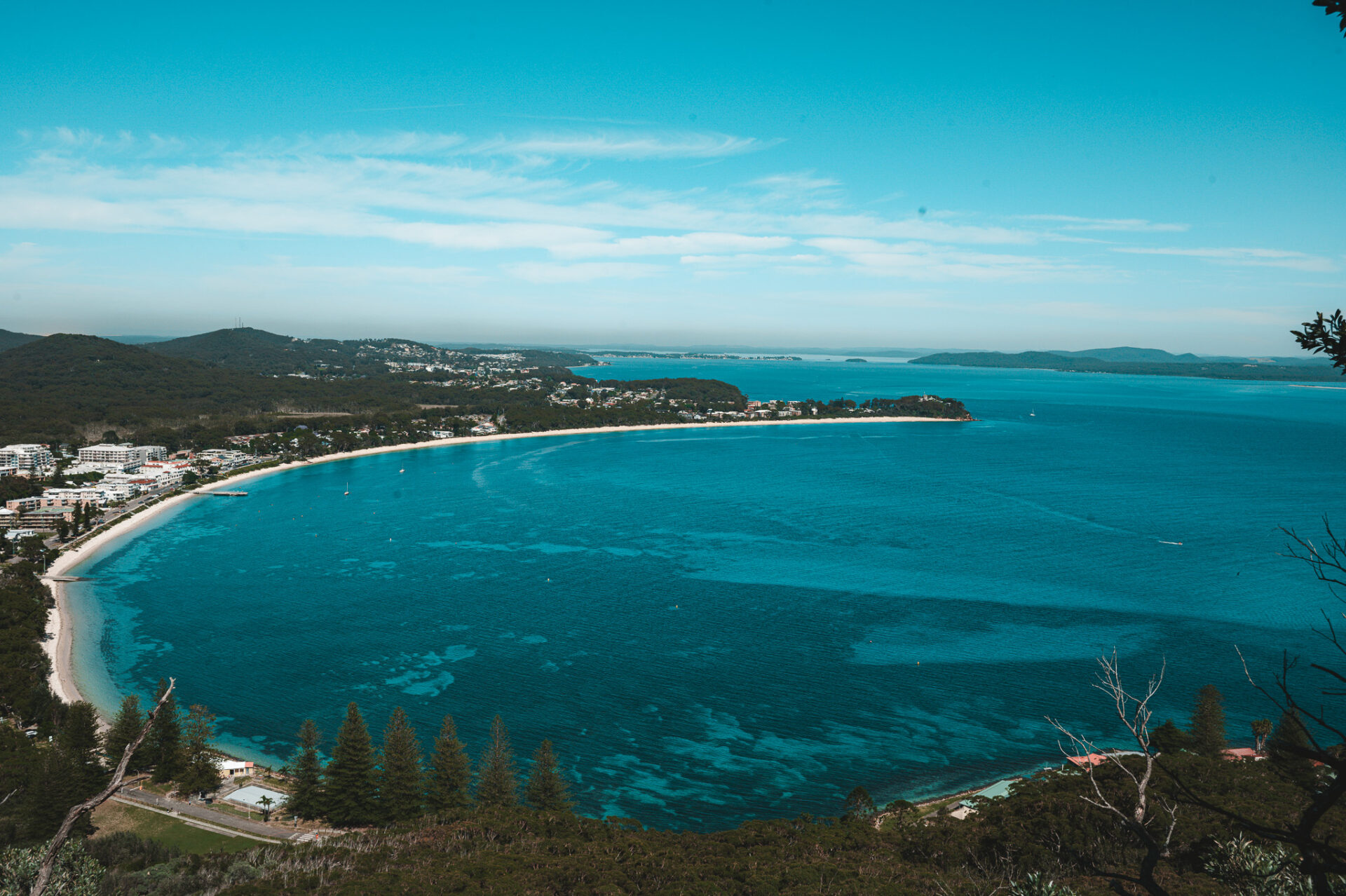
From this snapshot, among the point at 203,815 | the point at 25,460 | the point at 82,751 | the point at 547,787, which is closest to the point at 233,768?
the point at 203,815

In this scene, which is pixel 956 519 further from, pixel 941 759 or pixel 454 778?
pixel 454 778

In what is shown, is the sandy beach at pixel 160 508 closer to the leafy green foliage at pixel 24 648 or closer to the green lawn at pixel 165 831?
the leafy green foliage at pixel 24 648

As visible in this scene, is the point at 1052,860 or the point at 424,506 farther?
the point at 424,506

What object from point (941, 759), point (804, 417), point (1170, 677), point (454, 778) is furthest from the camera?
point (804, 417)

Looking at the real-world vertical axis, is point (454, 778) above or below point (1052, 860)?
below

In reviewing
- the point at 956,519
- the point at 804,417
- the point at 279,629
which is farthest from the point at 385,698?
the point at 804,417

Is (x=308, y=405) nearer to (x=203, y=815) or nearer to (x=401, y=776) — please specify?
(x=203, y=815)

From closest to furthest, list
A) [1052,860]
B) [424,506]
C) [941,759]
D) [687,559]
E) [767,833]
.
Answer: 1. [1052,860]
2. [767,833]
3. [941,759]
4. [687,559]
5. [424,506]

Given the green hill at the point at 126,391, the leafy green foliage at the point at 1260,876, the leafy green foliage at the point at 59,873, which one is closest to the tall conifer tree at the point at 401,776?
the leafy green foliage at the point at 59,873
